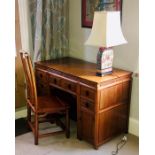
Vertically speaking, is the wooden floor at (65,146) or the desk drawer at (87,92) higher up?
the desk drawer at (87,92)

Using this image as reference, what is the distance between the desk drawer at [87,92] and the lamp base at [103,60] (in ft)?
0.67

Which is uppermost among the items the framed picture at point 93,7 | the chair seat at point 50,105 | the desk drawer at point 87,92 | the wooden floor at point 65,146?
the framed picture at point 93,7

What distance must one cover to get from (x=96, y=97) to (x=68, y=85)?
42 centimetres

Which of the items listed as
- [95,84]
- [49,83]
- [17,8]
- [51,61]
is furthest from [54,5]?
[95,84]

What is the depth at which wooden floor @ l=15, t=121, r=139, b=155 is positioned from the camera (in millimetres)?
2334

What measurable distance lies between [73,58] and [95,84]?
106 centimetres

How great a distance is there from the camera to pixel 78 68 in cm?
263

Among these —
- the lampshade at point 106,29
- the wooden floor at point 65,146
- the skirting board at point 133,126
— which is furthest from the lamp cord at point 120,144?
the lampshade at point 106,29

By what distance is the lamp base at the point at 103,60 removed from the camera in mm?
2296

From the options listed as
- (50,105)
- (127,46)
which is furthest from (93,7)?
(50,105)

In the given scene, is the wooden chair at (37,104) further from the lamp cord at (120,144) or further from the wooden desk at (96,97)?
the lamp cord at (120,144)

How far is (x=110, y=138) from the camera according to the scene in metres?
2.51
